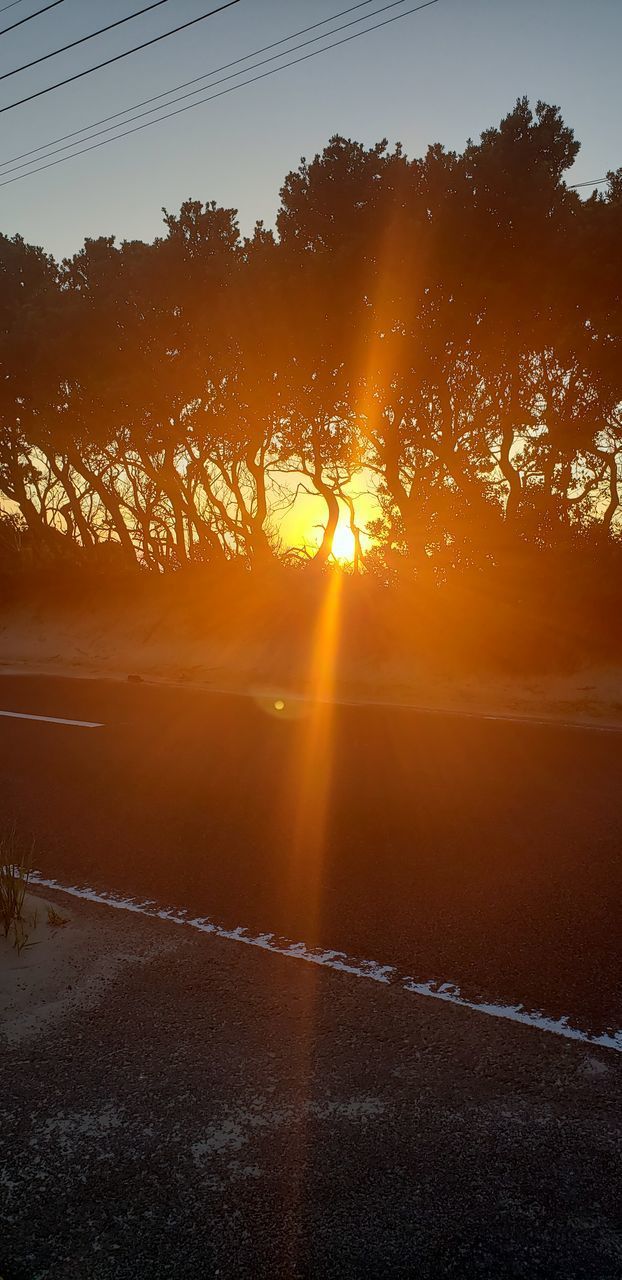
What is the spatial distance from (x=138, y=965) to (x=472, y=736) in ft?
21.7

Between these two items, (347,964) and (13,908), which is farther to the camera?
(13,908)

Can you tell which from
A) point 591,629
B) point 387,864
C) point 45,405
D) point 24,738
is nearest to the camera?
point 387,864

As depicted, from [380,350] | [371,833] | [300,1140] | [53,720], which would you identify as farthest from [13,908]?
[380,350]

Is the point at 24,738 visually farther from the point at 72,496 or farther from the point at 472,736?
the point at 72,496

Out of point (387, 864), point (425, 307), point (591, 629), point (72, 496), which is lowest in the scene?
point (387, 864)

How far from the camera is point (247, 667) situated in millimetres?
17609

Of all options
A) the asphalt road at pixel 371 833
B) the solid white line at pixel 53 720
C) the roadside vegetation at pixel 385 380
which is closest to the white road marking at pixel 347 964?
the asphalt road at pixel 371 833

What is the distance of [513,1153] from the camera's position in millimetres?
2703

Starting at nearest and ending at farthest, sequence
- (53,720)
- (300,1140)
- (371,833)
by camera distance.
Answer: (300,1140) → (371,833) → (53,720)

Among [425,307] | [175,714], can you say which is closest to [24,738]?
[175,714]

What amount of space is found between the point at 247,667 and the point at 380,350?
7318mm

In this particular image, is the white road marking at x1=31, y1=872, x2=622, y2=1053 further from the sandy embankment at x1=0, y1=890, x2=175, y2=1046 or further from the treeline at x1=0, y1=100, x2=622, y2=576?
the treeline at x1=0, y1=100, x2=622, y2=576

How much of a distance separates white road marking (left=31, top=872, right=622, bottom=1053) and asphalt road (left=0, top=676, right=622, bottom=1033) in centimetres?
7

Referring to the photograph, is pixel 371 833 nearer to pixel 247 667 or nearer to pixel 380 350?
pixel 247 667
